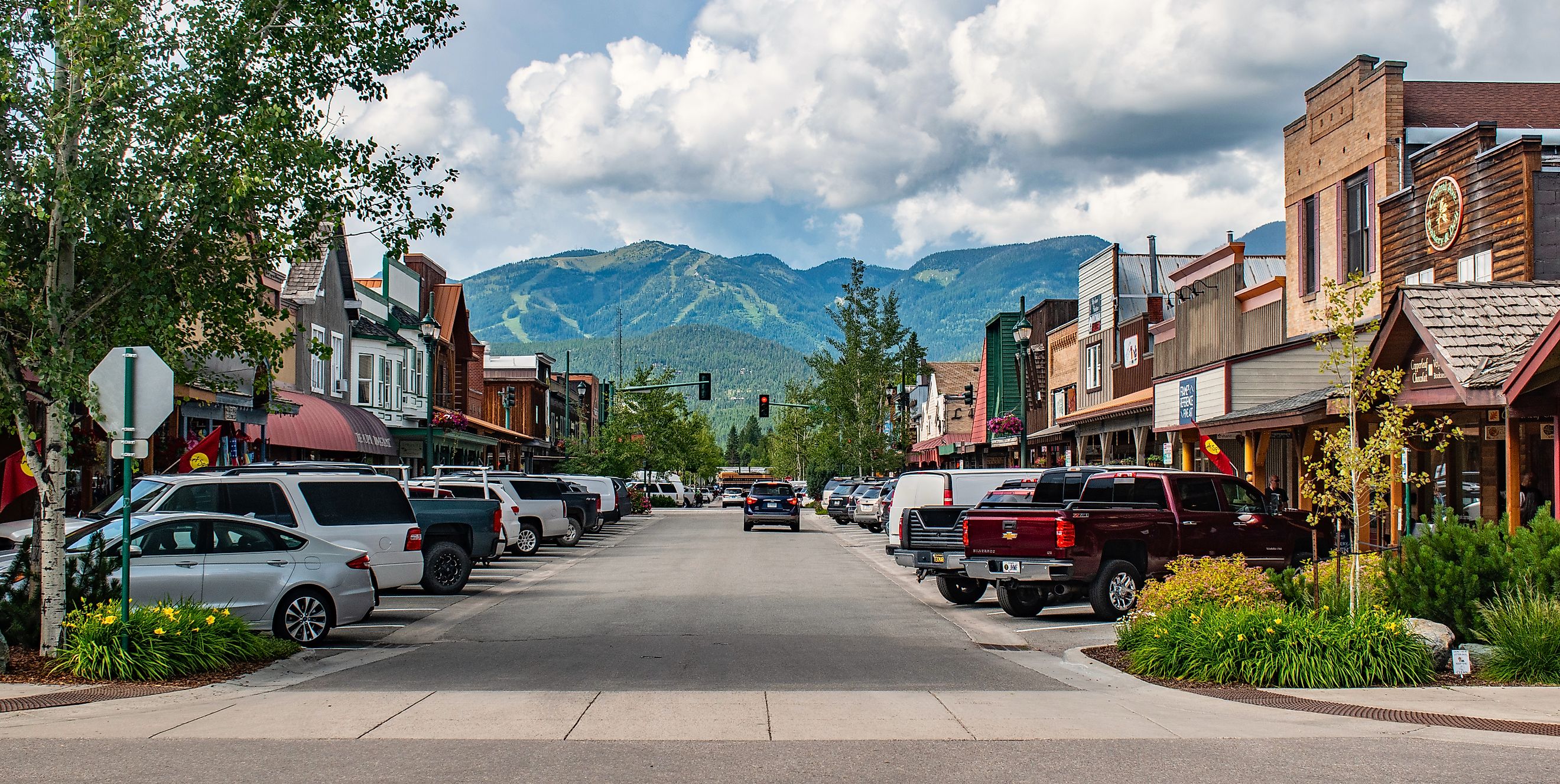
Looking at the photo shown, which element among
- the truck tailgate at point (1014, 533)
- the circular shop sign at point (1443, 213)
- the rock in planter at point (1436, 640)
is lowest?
the rock in planter at point (1436, 640)

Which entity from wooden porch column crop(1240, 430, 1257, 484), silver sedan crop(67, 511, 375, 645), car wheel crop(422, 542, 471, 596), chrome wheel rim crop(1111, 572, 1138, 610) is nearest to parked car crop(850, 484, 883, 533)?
wooden porch column crop(1240, 430, 1257, 484)

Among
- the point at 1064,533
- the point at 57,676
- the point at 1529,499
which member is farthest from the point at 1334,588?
the point at 57,676

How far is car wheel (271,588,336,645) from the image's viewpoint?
46.1ft

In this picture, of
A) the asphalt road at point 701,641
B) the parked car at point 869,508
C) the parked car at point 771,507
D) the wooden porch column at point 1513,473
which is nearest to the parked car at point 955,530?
the asphalt road at point 701,641

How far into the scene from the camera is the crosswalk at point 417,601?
15.1 meters

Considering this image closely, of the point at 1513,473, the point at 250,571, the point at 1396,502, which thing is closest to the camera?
the point at 250,571

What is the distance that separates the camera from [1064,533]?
16078 millimetres

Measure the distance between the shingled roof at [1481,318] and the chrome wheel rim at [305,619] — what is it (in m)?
13.1

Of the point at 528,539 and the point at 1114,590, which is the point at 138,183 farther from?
the point at 528,539

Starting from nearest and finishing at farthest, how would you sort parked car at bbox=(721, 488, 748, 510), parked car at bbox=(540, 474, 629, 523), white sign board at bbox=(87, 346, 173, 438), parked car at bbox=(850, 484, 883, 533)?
1. white sign board at bbox=(87, 346, 173, 438)
2. parked car at bbox=(540, 474, 629, 523)
3. parked car at bbox=(850, 484, 883, 533)
4. parked car at bbox=(721, 488, 748, 510)

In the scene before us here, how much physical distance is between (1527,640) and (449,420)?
130 feet

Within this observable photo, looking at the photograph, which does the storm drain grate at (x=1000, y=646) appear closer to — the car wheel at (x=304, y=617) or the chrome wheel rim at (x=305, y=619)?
the car wheel at (x=304, y=617)

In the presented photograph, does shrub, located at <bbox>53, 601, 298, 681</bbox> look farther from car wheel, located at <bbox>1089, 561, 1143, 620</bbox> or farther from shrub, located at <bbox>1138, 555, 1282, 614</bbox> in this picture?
car wheel, located at <bbox>1089, 561, 1143, 620</bbox>

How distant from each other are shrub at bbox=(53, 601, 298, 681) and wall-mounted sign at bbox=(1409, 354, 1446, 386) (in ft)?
46.4
